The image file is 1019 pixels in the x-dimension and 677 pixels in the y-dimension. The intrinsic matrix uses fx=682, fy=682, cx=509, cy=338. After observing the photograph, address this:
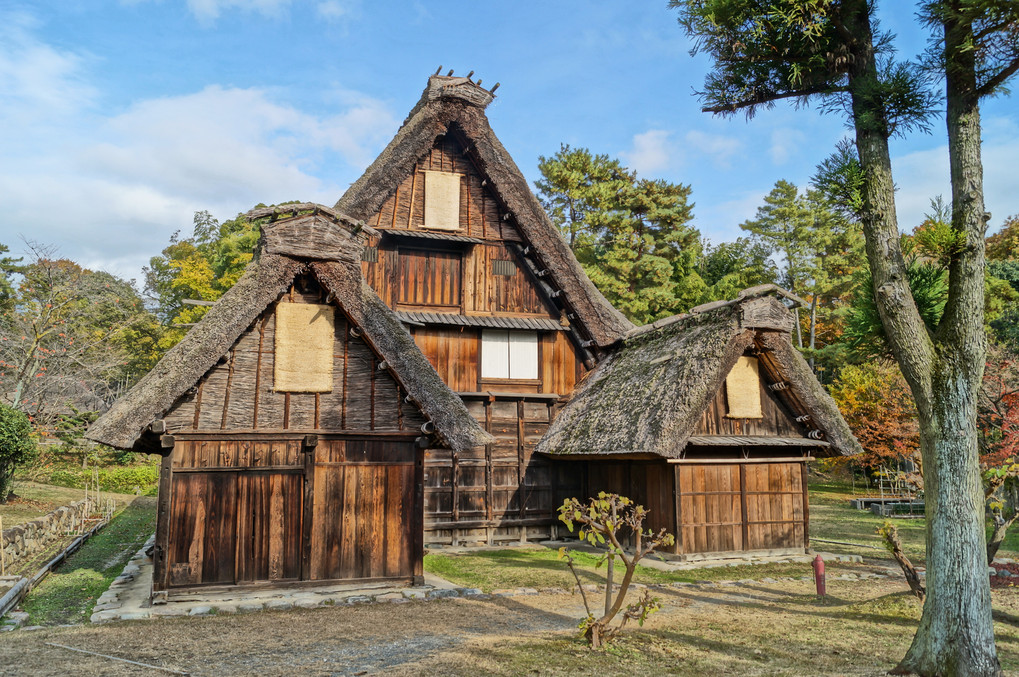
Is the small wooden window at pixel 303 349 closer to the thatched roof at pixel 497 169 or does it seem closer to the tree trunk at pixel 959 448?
the thatched roof at pixel 497 169

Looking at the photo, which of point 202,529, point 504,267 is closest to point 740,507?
point 504,267

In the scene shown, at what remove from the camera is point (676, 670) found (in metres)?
6.52

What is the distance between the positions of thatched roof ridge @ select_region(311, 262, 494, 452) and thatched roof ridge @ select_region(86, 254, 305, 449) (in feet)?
2.17

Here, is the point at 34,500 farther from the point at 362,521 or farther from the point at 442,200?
the point at 362,521

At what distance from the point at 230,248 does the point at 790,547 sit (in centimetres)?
2829

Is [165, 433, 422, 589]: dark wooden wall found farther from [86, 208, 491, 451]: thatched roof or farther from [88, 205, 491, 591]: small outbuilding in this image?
[86, 208, 491, 451]: thatched roof

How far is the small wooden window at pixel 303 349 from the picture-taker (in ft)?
33.2

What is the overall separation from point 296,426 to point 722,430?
8338 mm

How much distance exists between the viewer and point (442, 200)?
1642 centimetres

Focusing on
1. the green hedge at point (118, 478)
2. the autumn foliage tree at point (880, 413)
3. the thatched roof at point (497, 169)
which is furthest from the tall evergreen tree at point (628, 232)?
the green hedge at point (118, 478)

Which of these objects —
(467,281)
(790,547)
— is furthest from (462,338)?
(790,547)

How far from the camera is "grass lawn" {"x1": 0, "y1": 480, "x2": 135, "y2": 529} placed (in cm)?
1686

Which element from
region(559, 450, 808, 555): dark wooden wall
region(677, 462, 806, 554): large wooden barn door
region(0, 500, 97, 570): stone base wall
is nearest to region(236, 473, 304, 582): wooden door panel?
region(0, 500, 97, 570): stone base wall

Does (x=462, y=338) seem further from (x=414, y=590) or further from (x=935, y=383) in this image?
(x=935, y=383)
